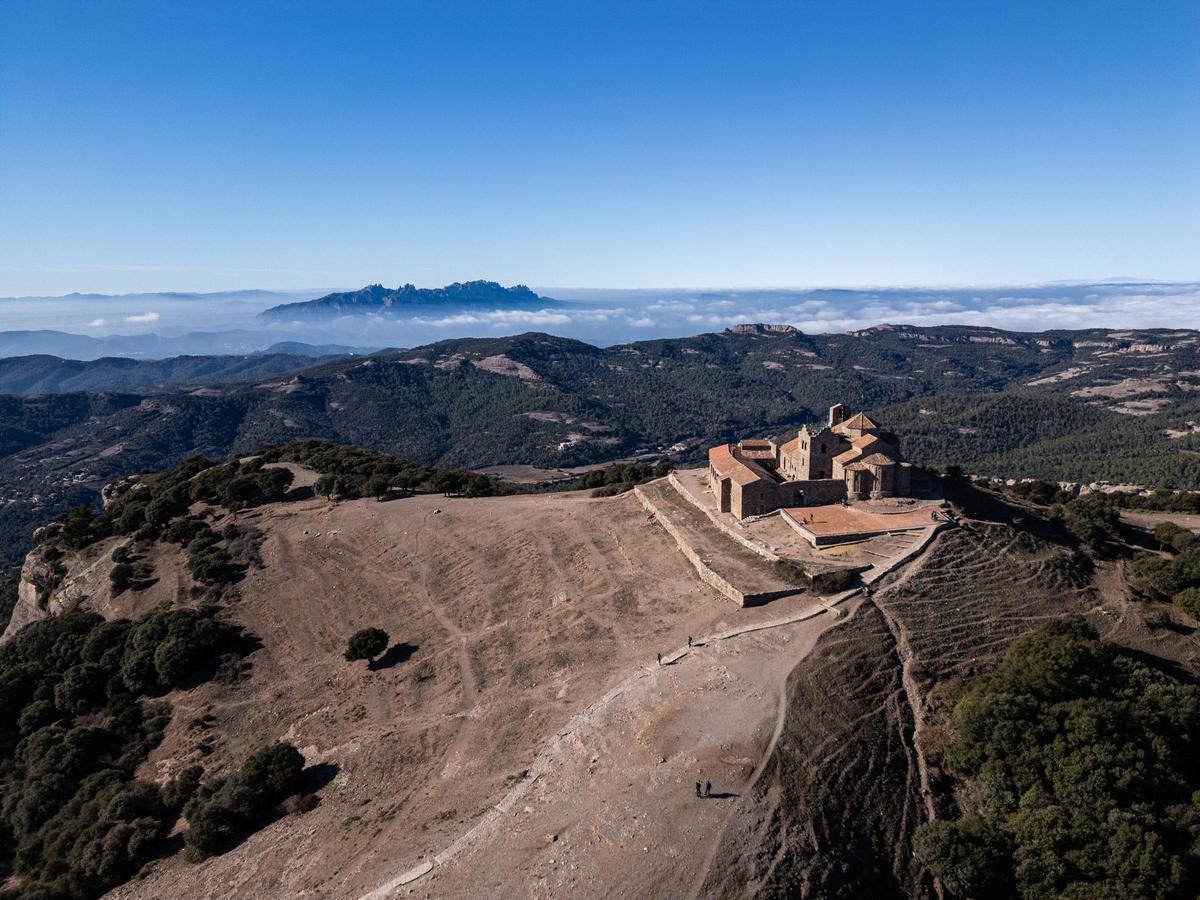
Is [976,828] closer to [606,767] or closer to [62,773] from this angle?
[606,767]

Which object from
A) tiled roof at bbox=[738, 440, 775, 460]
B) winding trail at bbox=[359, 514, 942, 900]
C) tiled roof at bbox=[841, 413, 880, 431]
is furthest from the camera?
tiled roof at bbox=[738, 440, 775, 460]

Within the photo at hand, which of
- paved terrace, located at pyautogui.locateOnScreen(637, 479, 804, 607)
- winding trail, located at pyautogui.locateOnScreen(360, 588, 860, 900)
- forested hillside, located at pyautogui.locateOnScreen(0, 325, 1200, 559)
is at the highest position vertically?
paved terrace, located at pyautogui.locateOnScreen(637, 479, 804, 607)

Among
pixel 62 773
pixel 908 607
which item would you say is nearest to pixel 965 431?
pixel 908 607

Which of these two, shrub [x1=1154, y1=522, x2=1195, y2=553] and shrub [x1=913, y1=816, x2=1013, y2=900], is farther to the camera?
shrub [x1=1154, y1=522, x2=1195, y2=553]

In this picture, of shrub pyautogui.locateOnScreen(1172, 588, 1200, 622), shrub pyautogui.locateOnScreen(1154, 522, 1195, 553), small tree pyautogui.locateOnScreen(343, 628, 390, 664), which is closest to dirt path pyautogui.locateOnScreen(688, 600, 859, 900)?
shrub pyautogui.locateOnScreen(1172, 588, 1200, 622)

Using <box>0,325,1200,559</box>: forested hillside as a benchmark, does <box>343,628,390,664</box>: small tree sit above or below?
above

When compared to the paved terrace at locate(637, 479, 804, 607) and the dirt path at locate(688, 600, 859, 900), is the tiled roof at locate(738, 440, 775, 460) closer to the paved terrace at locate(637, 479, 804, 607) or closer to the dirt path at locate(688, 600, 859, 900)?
the paved terrace at locate(637, 479, 804, 607)
